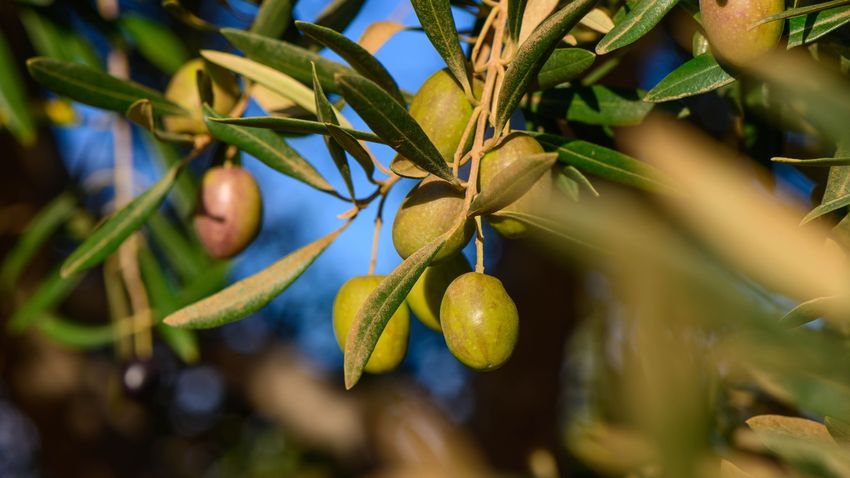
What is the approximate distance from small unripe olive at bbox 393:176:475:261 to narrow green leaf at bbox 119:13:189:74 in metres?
0.87

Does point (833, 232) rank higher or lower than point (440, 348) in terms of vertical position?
higher

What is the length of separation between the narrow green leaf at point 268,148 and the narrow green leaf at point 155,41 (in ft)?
2.12

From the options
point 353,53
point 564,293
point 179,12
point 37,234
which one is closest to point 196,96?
point 179,12

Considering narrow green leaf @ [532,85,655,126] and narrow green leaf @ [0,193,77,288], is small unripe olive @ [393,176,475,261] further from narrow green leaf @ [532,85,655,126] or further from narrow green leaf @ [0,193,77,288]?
narrow green leaf @ [0,193,77,288]

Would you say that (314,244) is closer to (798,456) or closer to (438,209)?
(438,209)

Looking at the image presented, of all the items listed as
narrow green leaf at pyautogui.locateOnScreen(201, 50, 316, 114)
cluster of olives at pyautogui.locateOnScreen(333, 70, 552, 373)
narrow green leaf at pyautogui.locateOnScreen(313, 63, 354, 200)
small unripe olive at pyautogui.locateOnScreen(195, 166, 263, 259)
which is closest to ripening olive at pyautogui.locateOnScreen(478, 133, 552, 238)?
cluster of olives at pyautogui.locateOnScreen(333, 70, 552, 373)

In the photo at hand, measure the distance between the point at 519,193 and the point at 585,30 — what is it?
223 mm

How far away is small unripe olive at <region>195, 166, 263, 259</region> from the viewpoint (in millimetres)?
746

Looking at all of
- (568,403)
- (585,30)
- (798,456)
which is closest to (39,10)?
(585,30)

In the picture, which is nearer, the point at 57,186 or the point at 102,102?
the point at 102,102

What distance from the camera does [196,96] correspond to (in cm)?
80

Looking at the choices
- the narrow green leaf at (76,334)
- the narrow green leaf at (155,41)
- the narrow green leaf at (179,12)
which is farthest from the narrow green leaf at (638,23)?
the narrow green leaf at (76,334)

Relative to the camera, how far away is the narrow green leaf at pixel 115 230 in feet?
2.44

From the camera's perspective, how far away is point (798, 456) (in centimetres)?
23
